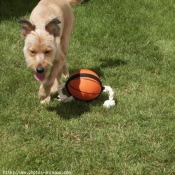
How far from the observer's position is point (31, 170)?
4.00 meters

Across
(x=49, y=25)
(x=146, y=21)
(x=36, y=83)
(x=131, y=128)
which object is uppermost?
(x=49, y=25)

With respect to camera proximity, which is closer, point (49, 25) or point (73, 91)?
point (49, 25)

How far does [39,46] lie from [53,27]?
37cm

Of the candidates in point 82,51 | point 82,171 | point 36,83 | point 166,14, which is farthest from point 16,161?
point 166,14

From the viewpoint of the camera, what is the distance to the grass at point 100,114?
4.18 meters

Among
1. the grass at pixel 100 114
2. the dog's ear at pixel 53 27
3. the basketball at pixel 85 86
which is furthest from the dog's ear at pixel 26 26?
the grass at pixel 100 114

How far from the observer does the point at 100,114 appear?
511 centimetres

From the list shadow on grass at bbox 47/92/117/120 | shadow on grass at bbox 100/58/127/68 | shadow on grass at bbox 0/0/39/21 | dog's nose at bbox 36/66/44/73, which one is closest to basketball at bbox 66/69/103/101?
shadow on grass at bbox 47/92/117/120

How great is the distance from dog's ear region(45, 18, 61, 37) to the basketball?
2.34 ft

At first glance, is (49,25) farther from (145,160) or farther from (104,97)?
(145,160)

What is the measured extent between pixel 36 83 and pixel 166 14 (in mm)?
4986

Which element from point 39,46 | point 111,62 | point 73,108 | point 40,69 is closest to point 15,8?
point 111,62

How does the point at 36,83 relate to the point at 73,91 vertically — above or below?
below

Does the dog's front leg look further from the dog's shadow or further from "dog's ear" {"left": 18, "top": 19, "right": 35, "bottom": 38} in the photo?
"dog's ear" {"left": 18, "top": 19, "right": 35, "bottom": 38}
